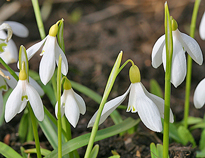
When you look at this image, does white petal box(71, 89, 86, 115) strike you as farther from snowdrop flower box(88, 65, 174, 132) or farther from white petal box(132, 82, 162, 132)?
white petal box(132, 82, 162, 132)

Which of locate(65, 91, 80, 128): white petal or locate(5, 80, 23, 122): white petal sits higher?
locate(5, 80, 23, 122): white petal

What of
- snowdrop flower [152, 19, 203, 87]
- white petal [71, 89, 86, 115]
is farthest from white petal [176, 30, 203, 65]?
white petal [71, 89, 86, 115]

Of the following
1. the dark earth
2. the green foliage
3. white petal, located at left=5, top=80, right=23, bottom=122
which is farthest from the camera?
the dark earth

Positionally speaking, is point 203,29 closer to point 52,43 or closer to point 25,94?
point 52,43

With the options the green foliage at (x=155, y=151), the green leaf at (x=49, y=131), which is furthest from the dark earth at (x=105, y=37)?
the green foliage at (x=155, y=151)

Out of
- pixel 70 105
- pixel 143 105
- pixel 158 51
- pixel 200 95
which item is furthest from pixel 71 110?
pixel 200 95

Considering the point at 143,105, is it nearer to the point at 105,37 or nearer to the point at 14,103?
the point at 14,103

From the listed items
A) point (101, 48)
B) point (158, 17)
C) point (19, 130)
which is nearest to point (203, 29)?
point (19, 130)
